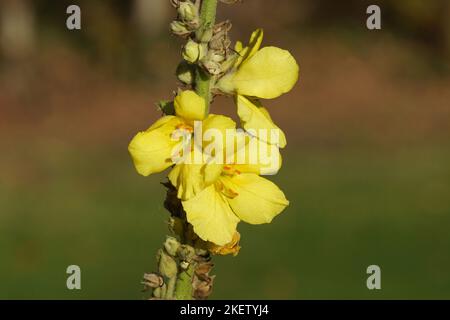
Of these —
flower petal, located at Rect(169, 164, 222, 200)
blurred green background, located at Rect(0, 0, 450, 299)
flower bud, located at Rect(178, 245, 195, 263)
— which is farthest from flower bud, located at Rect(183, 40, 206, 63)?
blurred green background, located at Rect(0, 0, 450, 299)

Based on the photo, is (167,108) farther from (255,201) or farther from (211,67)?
(255,201)

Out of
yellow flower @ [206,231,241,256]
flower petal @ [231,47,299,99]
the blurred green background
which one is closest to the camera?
flower petal @ [231,47,299,99]

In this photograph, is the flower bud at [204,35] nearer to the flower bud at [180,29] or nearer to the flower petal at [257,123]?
the flower bud at [180,29]

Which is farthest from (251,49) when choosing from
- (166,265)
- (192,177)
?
(166,265)

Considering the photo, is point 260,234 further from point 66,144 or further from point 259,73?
point 259,73

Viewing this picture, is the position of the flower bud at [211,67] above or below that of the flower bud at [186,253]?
above

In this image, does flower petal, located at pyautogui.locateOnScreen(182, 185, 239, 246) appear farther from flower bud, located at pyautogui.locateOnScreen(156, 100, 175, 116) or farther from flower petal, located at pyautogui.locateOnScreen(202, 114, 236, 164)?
flower bud, located at pyautogui.locateOnScreen(156, 100, 175, 116)

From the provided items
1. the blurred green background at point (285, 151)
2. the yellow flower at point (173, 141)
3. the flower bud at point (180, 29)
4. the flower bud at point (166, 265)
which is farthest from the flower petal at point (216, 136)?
the blurred green background at point (285, 151)
